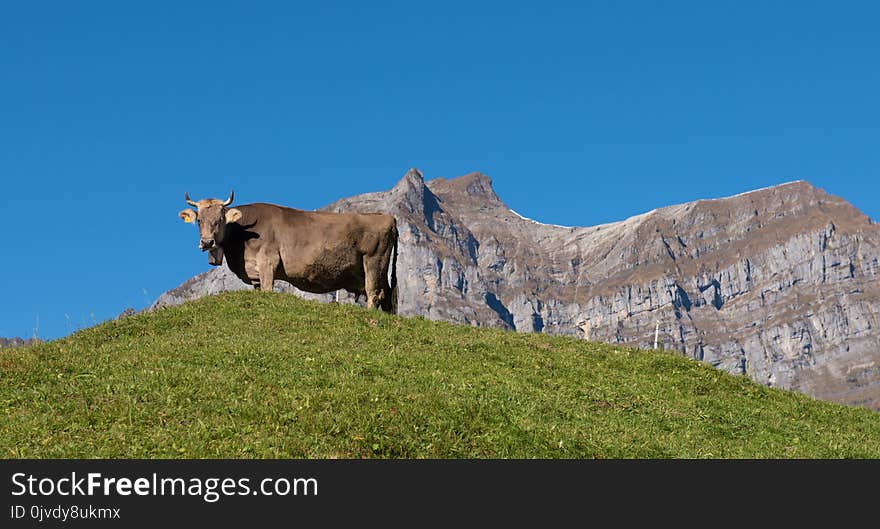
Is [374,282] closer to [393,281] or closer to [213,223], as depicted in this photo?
[393,281]

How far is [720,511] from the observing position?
50.7 ft

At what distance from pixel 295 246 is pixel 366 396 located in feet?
44.8

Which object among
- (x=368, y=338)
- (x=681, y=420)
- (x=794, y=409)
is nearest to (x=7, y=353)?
(x=368, y=338)

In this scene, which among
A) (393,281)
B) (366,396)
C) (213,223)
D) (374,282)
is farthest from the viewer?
(393,281)

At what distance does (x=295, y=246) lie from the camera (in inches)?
1298

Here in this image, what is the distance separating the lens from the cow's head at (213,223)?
32266 mm

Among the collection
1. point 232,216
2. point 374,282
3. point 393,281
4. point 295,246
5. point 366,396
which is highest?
point 232,216

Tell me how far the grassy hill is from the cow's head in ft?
7.65

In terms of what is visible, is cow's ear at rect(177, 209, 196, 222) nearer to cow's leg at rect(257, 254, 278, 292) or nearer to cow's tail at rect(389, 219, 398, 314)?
cow's leg at rect(257, 254, 278, 292)

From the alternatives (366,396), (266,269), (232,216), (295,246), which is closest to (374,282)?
(295,246)

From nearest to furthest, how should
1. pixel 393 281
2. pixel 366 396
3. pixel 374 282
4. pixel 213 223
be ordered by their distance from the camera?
pixel 366 396
pixel 213 223
pixel 374 282
pixel 393 281

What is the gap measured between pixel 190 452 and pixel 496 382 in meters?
8.46

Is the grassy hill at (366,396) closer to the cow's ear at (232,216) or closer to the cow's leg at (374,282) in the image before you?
the cow's ear at (232,216)

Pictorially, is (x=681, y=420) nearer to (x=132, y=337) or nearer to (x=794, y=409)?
(x=794, y=409)
